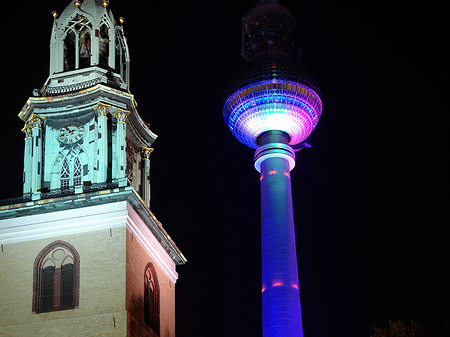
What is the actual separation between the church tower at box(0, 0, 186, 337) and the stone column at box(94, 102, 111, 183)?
54 mm

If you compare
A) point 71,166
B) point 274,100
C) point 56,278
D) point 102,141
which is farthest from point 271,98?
point 56,278

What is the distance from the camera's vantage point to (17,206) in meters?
41.8

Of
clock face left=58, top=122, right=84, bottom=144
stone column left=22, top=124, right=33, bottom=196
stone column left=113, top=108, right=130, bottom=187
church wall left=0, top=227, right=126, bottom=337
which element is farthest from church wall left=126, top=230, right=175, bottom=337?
clock face left=58, top=122, right=84, bottom=144

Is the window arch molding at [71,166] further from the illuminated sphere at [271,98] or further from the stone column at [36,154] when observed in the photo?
the illuminated sphere at [271,98]

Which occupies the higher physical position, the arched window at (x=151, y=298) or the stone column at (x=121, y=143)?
the stone column at (x=121, y=143)

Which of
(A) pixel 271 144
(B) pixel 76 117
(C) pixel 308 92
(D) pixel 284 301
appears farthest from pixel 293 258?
(B) pixel 76 117

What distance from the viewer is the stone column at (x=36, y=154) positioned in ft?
141

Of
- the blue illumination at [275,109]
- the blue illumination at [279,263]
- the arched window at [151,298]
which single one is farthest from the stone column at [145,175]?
the blue illumination at [275,109]

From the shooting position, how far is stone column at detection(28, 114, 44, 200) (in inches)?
1690

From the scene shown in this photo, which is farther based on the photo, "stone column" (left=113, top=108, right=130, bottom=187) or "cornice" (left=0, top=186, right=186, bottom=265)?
"stone column" (left=113, top=108, right=130, bottom=187)

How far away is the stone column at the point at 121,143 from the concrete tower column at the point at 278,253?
18.8 meters

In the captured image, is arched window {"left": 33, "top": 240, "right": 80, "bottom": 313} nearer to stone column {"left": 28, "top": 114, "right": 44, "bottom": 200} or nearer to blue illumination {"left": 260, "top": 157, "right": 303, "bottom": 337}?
stone column {"left": 28, "top": 114, "right": 44, "bottom": 200}

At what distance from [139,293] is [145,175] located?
8.81 metres

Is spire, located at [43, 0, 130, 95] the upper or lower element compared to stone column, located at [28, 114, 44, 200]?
upper
